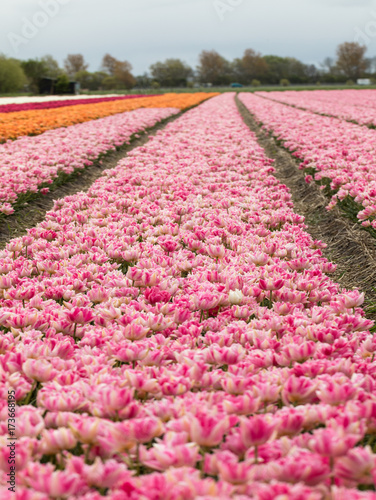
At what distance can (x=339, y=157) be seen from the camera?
8.62 m

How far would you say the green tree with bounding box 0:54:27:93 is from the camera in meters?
72.9

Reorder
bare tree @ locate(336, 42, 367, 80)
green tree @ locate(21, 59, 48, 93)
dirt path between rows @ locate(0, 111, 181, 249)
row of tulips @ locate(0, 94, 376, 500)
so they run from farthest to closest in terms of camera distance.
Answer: bare tree @ locate(336, 42, 367, 80) < green tree @ locate(21, 59, 48, 93) < dirt path between rows @ locate(0, 111, 181, 249) < row of tulips @ locate(0, 94, 376, 500)

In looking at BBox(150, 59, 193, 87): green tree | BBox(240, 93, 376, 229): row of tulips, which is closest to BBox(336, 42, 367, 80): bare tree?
BBox(150, 59, 193, 87): green tree

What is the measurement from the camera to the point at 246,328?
8.66 feet

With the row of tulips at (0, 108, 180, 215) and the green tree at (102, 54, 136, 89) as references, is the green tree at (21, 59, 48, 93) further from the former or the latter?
the row of tulips at (0, 108, 180, 215)

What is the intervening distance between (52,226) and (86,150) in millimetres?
6329

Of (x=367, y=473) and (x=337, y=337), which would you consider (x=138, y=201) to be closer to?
(x=337, y=337)

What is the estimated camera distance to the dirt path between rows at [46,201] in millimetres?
6491

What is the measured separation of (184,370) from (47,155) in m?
8.74

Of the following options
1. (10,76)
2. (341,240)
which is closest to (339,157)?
(341,240)

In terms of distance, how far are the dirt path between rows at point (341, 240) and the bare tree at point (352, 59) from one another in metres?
109

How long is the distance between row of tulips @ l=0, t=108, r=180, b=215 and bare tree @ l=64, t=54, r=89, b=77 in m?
111

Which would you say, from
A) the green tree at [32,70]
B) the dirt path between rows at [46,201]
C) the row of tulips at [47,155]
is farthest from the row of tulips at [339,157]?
the green tree at [32,70]

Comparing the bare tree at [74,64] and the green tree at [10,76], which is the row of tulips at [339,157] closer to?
the green tree at [10,76]
